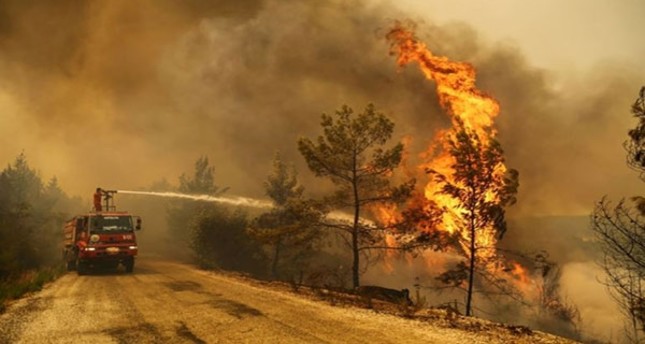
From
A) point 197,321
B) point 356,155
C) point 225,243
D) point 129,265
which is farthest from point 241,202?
point 197,321

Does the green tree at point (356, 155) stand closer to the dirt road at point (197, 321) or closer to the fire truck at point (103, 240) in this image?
the dirt road at point (197, 321)

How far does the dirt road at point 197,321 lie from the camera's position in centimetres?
870

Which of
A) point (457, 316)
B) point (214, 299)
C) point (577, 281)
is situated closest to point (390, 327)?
point (457, 316)

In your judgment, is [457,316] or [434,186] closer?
[457,316]

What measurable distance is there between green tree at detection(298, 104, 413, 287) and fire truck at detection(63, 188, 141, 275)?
9987 millimetres

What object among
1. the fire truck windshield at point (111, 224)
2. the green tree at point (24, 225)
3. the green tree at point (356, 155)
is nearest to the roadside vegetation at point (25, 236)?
the green tree at point (24, 225)

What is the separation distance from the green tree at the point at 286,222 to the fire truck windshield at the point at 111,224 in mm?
6880

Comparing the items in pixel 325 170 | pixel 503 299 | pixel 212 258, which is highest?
pixel 325 170

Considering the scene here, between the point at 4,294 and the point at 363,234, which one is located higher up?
the point at 363,234

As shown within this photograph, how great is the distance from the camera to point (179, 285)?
17.4 metres

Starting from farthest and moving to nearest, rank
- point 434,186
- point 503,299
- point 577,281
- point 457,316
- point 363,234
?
point 577,281 < point 503,299 < point 434,186 < point 363,234 < point 457,316

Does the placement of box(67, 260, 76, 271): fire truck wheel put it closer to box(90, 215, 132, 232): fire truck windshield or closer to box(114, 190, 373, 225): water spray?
box(90, 215, 132, 232): fire truck windshield

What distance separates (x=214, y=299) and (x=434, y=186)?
18.4 metres

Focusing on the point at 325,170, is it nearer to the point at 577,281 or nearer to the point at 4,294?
the point at 4,294
